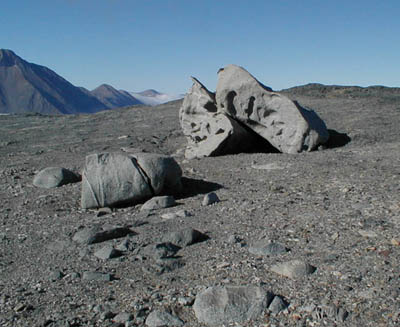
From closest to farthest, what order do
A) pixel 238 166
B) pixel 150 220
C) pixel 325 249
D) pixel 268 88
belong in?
pixel 325 249, pixel 150 220, pixel 238 166, pixel 268 88

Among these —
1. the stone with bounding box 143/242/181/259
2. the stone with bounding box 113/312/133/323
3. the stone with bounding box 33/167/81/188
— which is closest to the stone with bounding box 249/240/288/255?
the stone with bounding box 143/242/181/259

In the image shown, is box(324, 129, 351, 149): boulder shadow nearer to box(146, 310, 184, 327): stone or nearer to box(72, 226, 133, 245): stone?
box(72, 226, 133, 245): stone

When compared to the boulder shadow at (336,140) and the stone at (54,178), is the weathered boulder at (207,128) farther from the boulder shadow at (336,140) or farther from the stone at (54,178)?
the stone at (54,178)

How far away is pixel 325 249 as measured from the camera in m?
3.66

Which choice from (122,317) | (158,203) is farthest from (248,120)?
(122,317)

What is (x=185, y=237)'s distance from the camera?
4027 millimetres

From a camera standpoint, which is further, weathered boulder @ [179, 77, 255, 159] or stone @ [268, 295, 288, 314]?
weathered boulder @ [179, 77, 255, 159]

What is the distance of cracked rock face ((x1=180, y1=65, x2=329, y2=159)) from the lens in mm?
7828

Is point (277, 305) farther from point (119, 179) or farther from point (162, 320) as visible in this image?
point (119, 179)

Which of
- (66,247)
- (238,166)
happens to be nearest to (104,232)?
(66,247)

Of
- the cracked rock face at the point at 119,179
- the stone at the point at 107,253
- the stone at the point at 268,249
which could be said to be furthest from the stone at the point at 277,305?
the cracked rock face at the point at 119,179

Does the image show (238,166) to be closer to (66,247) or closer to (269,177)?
(269,177)

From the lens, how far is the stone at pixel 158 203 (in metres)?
5.21

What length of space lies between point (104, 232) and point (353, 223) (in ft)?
7.61
